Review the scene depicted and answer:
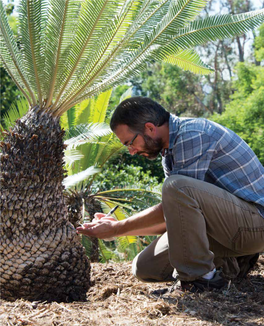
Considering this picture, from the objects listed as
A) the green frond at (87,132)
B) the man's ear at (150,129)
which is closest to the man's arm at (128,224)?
the man's ear at (150,129)

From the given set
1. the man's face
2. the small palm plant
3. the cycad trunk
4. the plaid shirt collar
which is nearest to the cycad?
the cycad trunk

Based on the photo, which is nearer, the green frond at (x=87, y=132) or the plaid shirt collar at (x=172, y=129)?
the plaid shirt collar at (x=172, y=129)

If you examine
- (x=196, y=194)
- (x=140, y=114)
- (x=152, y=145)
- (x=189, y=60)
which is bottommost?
(x=196, y=194)

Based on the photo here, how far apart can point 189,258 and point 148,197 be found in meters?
3.90

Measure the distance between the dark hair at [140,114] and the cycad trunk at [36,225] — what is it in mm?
754

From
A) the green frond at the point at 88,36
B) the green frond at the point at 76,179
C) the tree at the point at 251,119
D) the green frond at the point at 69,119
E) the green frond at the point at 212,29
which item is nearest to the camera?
the green frond at the point at 88,36

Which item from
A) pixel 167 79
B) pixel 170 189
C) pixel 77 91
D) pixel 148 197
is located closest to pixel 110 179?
pixel 148 197

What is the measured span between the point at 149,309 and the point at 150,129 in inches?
52.2

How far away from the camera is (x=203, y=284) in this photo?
3076 millimetres

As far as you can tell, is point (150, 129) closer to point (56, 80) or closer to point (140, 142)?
point (140, 142)

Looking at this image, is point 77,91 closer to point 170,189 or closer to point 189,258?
point 170,189

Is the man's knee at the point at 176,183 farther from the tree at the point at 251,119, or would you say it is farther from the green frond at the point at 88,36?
the tree at the point at 251,119

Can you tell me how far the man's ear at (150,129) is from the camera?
3159 mm

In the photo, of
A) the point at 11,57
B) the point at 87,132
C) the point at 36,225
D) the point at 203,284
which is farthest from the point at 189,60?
the point at 203,284
